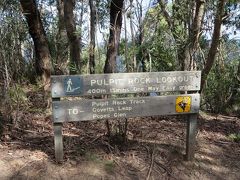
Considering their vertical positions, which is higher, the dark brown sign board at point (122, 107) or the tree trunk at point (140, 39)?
the tree trunk at point (140, 39)

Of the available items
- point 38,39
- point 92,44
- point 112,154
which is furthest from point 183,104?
point 92,44

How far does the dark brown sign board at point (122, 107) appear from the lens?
3.84 metres

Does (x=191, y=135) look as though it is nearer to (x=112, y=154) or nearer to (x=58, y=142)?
(x=112, y=154)

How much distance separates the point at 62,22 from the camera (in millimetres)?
9320

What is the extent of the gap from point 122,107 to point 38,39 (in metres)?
3.49

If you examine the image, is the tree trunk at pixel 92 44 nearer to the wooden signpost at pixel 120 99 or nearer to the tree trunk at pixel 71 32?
the tree trunk at pixel 71 32

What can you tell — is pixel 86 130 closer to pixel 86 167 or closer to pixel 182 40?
pixel 86 167

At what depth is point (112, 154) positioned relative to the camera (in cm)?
436

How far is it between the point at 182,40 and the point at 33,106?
310 cm

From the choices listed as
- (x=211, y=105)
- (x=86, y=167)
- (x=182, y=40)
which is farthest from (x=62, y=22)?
(x=86, y=167)

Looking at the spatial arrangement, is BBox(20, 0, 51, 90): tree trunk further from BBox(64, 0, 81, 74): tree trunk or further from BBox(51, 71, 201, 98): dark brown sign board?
BBox(51, 71, 201, 98): dark brown sign board

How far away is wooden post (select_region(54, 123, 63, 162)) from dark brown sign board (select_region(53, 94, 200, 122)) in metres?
0.12

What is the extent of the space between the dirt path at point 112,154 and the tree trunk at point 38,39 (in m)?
1.60

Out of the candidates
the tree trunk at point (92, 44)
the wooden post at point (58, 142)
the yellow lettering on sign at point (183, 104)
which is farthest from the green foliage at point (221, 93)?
the wooden post at point (58, 142)
